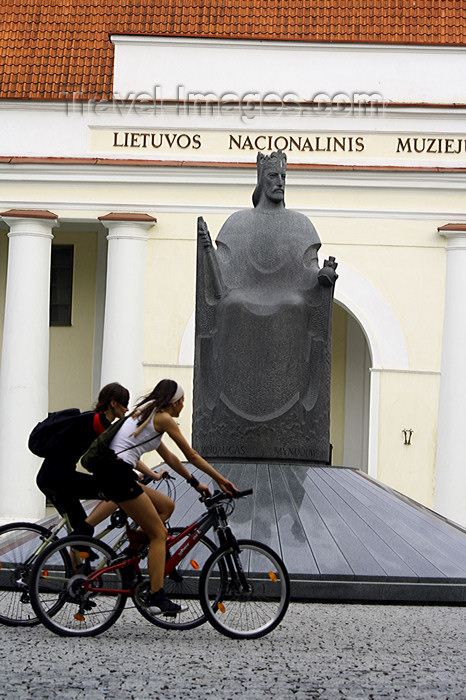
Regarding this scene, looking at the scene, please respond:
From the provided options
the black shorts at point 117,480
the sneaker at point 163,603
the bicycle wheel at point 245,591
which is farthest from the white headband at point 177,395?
the sneaker at point 163,603

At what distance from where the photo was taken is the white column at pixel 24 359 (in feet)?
79.8

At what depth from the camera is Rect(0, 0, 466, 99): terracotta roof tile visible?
2581cm

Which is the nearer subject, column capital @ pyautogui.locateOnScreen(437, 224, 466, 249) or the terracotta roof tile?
column capital @ pyautogui.locateOnScreen(437, 224, 466, 249)

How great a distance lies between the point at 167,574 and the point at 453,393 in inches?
702

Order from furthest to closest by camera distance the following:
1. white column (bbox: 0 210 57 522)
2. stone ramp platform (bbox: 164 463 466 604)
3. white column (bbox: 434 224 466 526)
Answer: white column (bbox: 0 210 57 522), white column (bbox: 434 224 466 526), stone ramp platform (bbox: 164 463 466 604)

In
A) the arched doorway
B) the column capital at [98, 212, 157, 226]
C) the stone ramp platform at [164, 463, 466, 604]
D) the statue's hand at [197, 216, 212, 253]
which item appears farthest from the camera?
the arched doorway

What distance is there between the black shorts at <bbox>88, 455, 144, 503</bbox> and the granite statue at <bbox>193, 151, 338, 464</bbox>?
467cm

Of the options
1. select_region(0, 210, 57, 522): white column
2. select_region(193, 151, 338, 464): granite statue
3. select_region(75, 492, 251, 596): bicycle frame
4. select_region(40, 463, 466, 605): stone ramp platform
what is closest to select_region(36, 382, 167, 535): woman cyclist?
select_region(75, 492, 251, 596): bicycle frame

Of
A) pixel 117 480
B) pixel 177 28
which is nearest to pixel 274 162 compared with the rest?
pixel 117 480

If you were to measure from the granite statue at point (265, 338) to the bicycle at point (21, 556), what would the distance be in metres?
4.13

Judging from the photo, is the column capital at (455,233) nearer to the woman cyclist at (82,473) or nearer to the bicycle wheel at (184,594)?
the bicycle wheel at (184,594)

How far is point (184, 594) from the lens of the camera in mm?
7930

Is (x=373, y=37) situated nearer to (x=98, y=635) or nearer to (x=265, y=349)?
(x=265, y=349)

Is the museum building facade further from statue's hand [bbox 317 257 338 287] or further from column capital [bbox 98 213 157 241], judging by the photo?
statue's hand [bbox 317 257 338 287]
